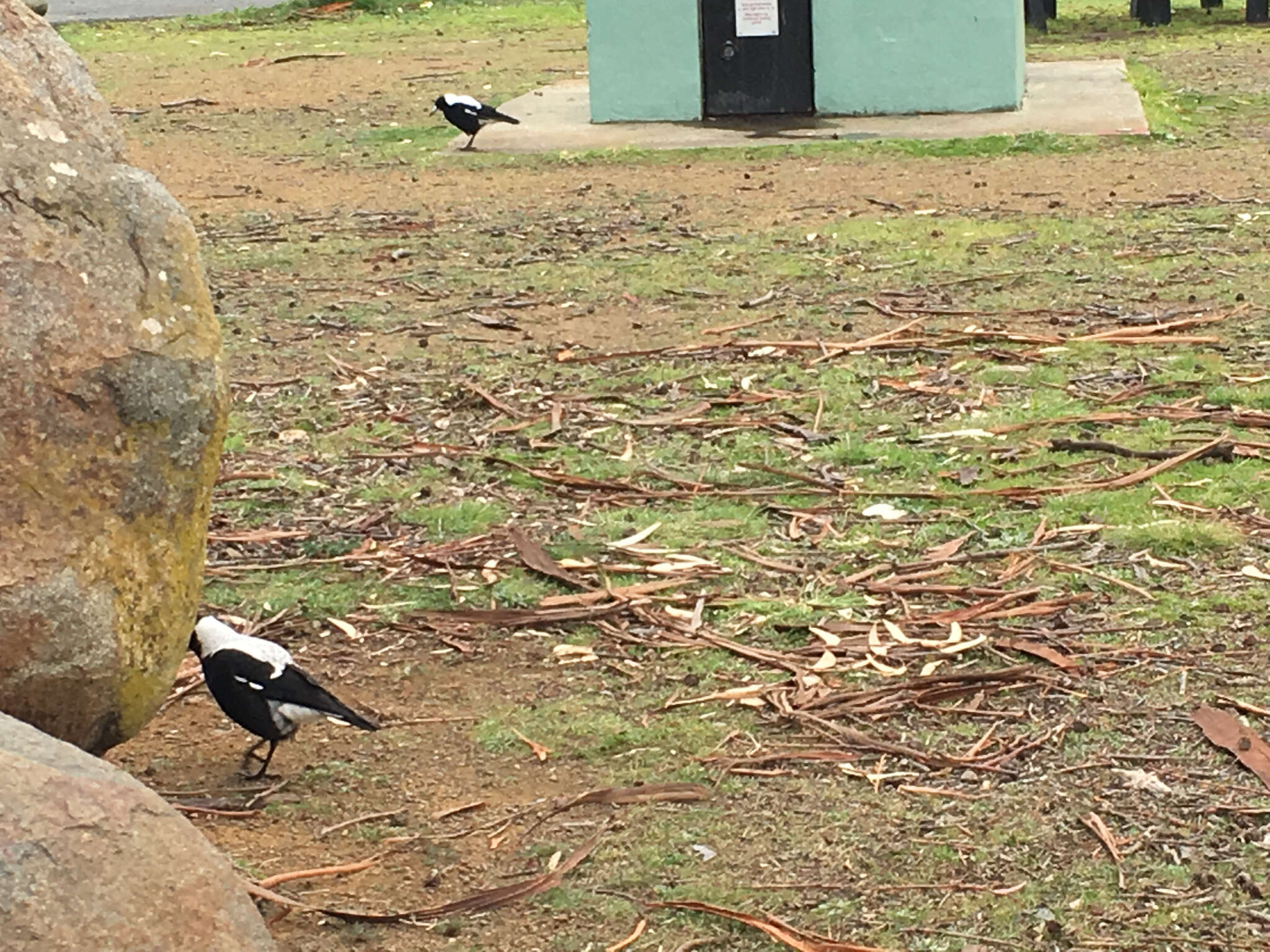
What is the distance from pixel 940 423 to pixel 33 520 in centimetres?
369

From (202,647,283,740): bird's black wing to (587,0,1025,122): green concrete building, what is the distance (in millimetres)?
9165

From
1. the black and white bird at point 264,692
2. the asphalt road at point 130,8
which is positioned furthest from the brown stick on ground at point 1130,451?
the asphalt road at point 130,8

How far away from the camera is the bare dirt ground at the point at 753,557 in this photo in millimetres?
3639

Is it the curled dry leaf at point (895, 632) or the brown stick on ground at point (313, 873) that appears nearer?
the brown stick on ground at point (313, 873)

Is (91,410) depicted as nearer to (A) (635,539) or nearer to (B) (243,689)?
(B) (243,689)

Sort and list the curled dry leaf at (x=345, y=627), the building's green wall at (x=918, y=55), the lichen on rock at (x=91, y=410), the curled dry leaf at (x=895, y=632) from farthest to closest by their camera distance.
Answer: the building's green wall at (x=918, y=55) → the curled dry leaf at (x=345, y=627) → the curled dry leaf at (x=895, y=632) → the lichen on rock at (x=91, y=410)

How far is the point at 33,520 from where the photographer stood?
10.6ft

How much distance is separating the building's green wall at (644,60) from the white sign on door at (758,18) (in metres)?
0.29

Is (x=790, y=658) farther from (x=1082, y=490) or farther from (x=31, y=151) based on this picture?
(x=31, y=151)

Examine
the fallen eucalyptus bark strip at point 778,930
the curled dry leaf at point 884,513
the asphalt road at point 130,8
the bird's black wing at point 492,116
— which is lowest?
the fallen eucalyptus bark strip at point 778,930

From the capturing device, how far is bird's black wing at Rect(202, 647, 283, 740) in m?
4.00

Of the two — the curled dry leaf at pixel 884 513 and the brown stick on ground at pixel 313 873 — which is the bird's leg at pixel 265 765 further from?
the curled dry leaf at pixel 884 513

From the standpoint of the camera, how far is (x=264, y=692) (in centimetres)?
400

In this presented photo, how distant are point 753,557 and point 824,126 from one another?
302 inches
